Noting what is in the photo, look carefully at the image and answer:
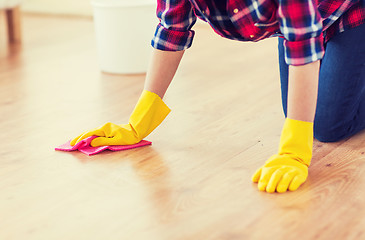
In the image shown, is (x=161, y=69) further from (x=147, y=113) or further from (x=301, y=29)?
(x=301, y=29)

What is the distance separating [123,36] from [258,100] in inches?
26.4

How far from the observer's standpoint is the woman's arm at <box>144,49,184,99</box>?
159 cm

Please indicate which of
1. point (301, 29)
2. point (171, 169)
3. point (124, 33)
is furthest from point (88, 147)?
point (124, 33)

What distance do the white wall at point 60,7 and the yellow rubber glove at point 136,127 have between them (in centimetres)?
226

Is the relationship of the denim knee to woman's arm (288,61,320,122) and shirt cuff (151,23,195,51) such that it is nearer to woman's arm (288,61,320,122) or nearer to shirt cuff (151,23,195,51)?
woman's arm (288,61,320,122)

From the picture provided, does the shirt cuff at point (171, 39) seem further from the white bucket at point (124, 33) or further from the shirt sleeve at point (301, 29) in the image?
the white bucket at point (124, 33)

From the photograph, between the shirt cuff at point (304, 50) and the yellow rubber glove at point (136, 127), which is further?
the yellow rubber glove at point (136, 127)

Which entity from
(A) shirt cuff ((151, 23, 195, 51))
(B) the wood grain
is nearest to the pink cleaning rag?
(A) shirt cuff ((151, 23, 195, 51))

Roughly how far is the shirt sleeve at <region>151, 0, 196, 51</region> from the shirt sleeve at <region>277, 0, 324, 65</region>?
297mm

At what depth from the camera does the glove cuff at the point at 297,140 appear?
54.3 inches

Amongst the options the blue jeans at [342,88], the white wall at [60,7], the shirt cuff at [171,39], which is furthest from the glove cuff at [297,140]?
the white wall at [60,7]

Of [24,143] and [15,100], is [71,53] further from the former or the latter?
[24,143]

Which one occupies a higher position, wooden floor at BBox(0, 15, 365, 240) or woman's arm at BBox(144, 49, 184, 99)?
woman's arm at BBox(144, 49, 184, 99)

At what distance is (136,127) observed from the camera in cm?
163
